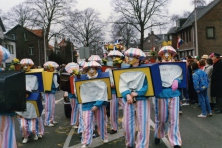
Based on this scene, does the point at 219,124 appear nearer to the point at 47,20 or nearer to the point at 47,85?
the point at 47,85

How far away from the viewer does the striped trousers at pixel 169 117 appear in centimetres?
645

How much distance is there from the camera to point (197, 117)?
10680mm

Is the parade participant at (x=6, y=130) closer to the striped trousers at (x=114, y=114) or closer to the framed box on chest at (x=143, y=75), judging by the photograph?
the framed box on chest at (x=143, y=75)

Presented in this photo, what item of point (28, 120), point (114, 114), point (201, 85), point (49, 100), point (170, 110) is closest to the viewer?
point (170, 110)

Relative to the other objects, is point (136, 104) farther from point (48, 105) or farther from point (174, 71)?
point (48, 105)

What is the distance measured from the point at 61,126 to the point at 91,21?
192ft

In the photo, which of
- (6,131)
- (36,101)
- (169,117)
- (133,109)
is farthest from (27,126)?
(169,117)

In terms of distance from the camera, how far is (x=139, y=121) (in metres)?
5.96

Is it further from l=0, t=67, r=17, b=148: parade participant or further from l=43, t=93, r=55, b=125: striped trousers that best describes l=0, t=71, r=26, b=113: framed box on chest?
l=43, t=93, r=55, b=125: striped trousers

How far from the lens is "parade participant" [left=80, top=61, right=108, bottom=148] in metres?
6.95

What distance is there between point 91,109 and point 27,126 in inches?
80.2

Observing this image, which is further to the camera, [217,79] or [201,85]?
[217,79]

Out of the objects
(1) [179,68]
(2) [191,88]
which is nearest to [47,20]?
(2) [191,88]

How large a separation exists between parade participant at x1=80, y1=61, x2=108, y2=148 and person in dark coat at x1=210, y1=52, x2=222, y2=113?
5524 mm
